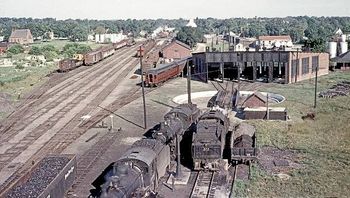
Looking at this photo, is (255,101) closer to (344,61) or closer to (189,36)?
(344,61)

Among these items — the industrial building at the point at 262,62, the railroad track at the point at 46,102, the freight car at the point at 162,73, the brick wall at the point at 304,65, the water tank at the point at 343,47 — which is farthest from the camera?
the water tank at the point at 343,47

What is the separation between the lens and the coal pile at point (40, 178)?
19125 millimetres

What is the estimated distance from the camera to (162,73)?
198 feet

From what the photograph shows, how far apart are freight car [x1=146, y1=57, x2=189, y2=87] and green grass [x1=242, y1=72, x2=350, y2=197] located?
18322 mm

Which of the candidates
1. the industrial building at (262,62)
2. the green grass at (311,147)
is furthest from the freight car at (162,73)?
the green grass at (311,147)

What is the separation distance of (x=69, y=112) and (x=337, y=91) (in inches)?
1324

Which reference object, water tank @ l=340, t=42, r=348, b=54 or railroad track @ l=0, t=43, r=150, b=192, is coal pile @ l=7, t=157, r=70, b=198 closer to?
railroad track @ l=0, t=43, r=150, b=192

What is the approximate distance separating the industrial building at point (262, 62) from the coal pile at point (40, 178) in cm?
3767

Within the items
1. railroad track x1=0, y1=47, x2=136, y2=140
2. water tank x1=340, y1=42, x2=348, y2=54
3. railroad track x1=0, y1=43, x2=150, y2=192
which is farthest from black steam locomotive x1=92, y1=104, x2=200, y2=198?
water tank x1=340, y1=42, x2=348, y2=54

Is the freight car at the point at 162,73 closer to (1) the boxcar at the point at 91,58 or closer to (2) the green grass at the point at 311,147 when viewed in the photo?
(2) the green grass at the point at 311,147

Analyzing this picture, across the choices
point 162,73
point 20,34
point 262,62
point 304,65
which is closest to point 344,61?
point 304,65

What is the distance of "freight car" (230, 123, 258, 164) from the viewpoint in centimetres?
2764

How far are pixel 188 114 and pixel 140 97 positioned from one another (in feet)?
68.6

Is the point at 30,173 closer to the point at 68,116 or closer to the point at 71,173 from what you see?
the point at 71,173
